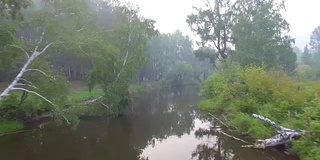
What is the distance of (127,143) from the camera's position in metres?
17.6

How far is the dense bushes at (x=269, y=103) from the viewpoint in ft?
40.4

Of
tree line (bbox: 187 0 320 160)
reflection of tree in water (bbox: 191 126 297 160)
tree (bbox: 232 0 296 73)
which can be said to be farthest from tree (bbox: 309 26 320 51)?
reflection of tree in water (bbox: 191 126 297 160)

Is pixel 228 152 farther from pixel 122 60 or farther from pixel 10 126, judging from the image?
pixel 122 60

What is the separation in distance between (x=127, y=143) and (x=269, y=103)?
888cm

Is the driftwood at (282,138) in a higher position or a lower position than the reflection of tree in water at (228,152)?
higher

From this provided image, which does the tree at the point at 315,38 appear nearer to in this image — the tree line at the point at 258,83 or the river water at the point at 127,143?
the tree line at the point at 258,83

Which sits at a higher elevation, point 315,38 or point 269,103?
point 315,38

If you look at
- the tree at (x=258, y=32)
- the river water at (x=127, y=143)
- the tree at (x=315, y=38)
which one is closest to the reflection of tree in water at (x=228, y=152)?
the river water at (x=127, y=143)

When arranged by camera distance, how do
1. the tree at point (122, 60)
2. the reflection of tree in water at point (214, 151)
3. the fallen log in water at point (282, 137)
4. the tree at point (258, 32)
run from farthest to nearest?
the tree at point (258, 32)
the tree at point (122, 60)
the reflection of tree in water at point (214, 151)
the fallen log in water at point (282, 137)

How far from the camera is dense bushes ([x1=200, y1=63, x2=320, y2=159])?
12.3 meters

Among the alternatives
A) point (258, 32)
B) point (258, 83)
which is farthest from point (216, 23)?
point (258, 83)

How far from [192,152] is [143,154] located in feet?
8.58

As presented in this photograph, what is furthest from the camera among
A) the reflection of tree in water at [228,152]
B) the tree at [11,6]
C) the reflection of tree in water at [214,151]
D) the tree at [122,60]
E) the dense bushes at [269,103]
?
the tree at [122,60]

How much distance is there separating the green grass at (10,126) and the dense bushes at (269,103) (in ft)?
47.5
